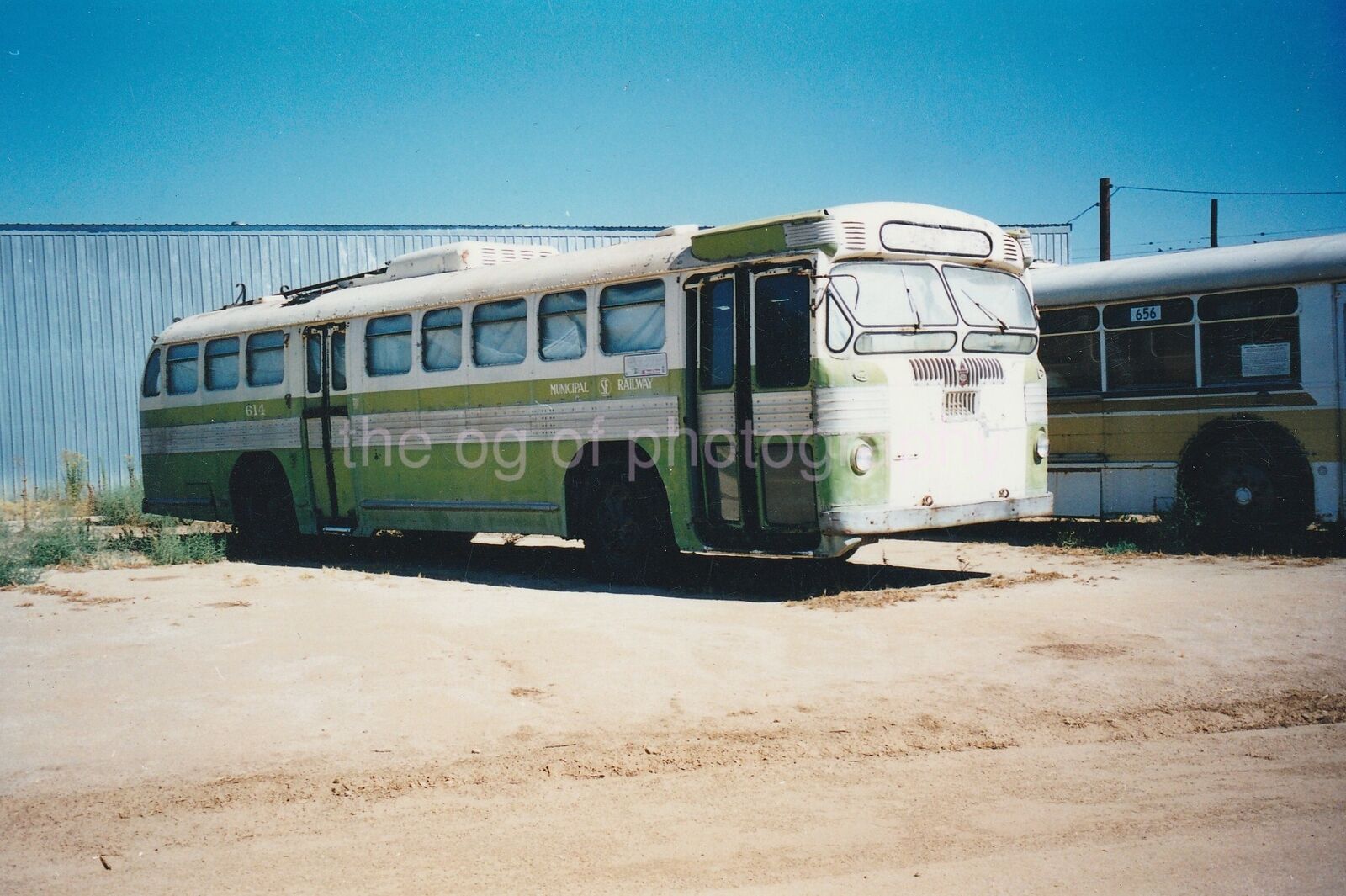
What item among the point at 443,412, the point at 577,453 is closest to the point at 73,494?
the point at 443,412

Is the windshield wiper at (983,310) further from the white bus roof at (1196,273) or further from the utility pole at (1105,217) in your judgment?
the utility pole at (1105,217)

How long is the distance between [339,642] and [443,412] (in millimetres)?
4293

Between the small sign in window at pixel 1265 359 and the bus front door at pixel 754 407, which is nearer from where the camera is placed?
the bus front door at pixel 754 407

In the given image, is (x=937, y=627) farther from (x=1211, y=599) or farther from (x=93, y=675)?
(x=93, y=675)

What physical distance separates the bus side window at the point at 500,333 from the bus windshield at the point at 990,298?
4010 mm

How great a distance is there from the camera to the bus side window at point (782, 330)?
9.04m

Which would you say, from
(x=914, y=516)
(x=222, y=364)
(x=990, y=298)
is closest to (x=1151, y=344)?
(x=990, y=298)

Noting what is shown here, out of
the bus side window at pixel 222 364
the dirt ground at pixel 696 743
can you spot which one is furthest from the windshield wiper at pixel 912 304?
the bus side window at pixel 222 364

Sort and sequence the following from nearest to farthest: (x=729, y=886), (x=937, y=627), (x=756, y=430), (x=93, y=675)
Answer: (x=729, y=886) → (x=93, y=675) → (x=937, y=627) → (x=756, y=430)

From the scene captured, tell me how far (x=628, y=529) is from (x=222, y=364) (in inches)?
274

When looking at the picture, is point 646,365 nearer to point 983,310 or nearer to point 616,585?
point 616,585

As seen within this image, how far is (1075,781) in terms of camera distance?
16.0 ft

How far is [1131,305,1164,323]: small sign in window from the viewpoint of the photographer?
12016 millimetres

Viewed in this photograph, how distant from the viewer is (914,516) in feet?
29.8
